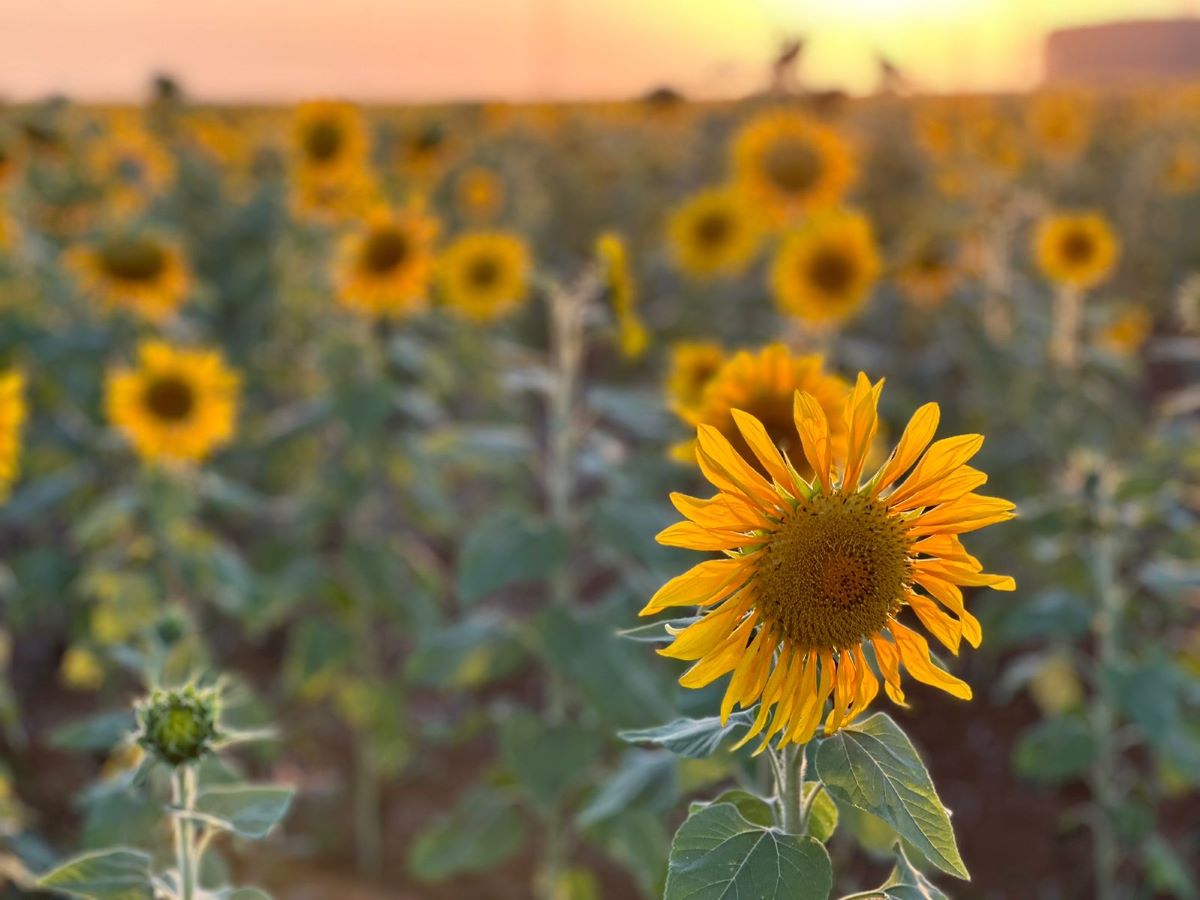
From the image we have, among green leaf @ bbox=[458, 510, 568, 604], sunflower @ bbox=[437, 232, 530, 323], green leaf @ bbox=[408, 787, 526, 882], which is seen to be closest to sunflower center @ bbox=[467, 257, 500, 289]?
sunflower @ bbox=[437, 232, 530, 323]

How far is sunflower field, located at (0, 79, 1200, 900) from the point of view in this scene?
0.91m

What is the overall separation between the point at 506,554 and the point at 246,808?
3.02 feet

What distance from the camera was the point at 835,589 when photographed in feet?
2.92

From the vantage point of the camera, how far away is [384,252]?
3035mm

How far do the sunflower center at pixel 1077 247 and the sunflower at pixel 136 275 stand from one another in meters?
2.20

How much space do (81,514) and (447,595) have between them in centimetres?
134

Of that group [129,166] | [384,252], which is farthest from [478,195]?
[384,252]

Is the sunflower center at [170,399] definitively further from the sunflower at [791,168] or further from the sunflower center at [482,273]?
the sunflower at [791,168]

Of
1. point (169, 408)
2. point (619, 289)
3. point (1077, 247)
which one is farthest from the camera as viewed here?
point (1077, 247)

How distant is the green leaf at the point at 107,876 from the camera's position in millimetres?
1044

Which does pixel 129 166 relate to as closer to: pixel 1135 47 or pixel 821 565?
pixel 821 565

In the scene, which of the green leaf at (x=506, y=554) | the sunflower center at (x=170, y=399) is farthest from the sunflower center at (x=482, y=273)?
the green leaf at (x=506, y=554)

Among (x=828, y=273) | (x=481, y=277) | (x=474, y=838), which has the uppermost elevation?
(x=481, y=277)

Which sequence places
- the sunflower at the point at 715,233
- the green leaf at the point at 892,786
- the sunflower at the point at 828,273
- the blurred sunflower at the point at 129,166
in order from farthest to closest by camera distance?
1. the blurred sunflower at the point at 129,166
2. the sunflower at the point at 715,233
3. the sunflower at the point at 828,273
4. the green leaf at the point at 892,786
